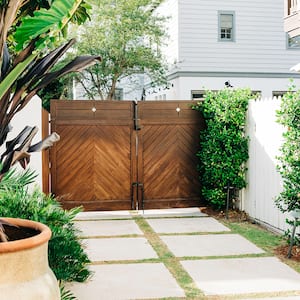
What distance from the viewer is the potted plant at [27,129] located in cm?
248

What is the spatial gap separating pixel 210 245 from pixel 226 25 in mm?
10551

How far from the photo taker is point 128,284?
15.6 ft

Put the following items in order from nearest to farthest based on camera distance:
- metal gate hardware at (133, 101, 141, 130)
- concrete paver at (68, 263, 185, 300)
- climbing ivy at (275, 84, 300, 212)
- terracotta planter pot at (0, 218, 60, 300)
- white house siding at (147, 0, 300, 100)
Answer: terracotta planter pot at (0, 218, 60, 300) → concrete paver at (68, 263, 185, 300) → climbing ivy at (275, 84, 300, 212) → metal gate hardware at (133, 101, 141, 130) → white house siding at (147, 0, 300, 100)

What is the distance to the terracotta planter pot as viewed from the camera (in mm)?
2451

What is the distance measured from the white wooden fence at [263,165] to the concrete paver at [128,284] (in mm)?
2433

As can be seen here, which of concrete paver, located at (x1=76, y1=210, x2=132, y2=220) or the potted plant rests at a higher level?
the potted plant

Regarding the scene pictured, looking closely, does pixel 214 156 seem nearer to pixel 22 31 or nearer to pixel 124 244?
pixel 124 244

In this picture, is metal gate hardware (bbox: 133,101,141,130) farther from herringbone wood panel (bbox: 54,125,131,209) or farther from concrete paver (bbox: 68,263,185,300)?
concrete paver (bbox: 68,263,185,300)

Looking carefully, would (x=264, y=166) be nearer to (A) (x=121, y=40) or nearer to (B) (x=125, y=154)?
(B) (x=125, y=154)

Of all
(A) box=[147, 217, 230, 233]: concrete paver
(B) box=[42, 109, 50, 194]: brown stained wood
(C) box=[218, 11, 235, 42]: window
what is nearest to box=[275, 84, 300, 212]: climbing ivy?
(A) box=[147, 217, 230, 233]: concrete paver

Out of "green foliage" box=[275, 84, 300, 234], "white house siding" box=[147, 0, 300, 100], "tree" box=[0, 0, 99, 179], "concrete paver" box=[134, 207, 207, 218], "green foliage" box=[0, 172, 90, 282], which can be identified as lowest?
"concrete paver" box=[134, 207, 207, 218]

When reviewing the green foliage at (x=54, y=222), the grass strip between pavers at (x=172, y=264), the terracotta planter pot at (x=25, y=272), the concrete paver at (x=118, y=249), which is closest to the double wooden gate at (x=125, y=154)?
the grass strip between pavers at (x=172, y=264)

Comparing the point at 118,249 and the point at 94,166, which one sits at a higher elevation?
the point at 94,166

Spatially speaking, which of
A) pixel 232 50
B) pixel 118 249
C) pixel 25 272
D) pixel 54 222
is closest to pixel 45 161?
pixel 118 249
